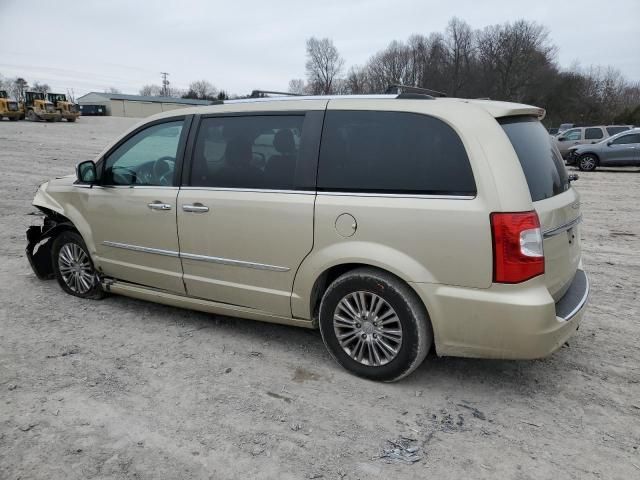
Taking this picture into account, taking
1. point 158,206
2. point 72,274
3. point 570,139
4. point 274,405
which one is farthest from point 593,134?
point 274,405

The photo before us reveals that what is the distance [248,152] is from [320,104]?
0.67 meters

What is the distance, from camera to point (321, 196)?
10.9ft

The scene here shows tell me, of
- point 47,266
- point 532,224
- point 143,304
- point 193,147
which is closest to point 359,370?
point 532,224

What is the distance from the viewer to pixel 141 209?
166 inches

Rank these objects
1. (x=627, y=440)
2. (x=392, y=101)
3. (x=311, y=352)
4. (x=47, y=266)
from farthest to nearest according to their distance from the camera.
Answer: (x=47, y=266) < (x=311, y=352) < (x=392, y=101) < (x=627, y=440)

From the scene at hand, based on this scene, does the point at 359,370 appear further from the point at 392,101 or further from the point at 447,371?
the point at 392,101

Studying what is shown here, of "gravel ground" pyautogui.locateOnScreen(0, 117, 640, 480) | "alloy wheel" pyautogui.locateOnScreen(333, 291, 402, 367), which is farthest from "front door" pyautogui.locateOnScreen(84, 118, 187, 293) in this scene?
"alloy wheel" pyautogui.locateOnScreen(333, 291, 402, 367)

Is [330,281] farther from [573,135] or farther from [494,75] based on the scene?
[494,75]

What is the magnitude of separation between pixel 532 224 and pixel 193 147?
2646mm

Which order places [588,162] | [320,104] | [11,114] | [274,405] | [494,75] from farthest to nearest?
[494,75], [11,114], [588,162], [320,104], [274,405]

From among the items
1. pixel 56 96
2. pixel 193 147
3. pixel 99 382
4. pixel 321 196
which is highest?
pixel 56 96

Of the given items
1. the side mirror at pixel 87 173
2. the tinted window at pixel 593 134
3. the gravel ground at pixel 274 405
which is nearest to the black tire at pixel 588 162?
the tinted window at pixel 593 134

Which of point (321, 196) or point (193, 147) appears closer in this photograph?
point (321, 196)

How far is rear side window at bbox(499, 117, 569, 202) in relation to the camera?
3.03 metres
